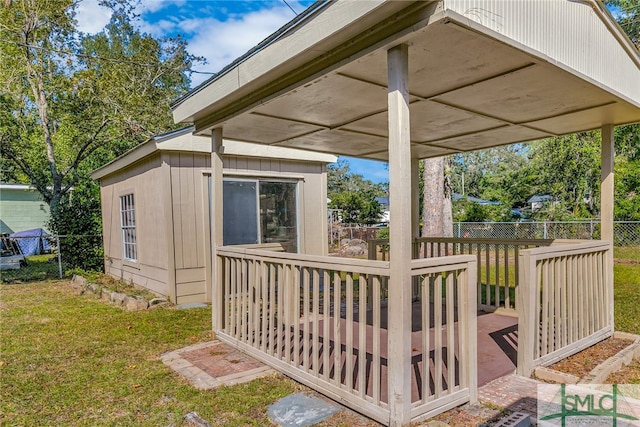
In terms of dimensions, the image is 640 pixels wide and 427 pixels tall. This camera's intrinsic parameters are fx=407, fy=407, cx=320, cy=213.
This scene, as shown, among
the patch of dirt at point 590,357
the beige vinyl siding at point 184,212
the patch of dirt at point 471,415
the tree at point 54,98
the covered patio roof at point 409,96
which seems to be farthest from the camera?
the tree at point 54,98

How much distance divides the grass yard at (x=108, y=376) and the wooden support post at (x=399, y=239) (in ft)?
2.83

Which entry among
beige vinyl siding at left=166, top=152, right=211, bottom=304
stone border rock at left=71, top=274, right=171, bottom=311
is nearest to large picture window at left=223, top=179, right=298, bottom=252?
beige vinyl siding at left=166, top=152, right=211, bottom=304

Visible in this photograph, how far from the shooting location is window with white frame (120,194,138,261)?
7.79 meters

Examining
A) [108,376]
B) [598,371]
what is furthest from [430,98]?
[108,376]

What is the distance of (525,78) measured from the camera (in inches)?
112

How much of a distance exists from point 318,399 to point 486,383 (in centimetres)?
124

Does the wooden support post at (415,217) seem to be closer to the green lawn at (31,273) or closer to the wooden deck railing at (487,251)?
the wooden deck railing at (487,251)

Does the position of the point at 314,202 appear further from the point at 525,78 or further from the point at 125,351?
the point at 525,78

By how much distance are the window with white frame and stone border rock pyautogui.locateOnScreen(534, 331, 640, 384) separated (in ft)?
22.7

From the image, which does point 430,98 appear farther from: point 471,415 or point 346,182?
point 346,182

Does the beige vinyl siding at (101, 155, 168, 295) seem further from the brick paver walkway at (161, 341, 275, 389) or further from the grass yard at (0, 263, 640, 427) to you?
the brick paver walkway at (161, 341, 275, 389)

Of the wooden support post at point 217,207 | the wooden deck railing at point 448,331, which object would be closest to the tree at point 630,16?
the wooden support post at point 217,207

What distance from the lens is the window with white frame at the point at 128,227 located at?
779 cm

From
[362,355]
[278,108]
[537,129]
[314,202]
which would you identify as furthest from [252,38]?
[362,355]
